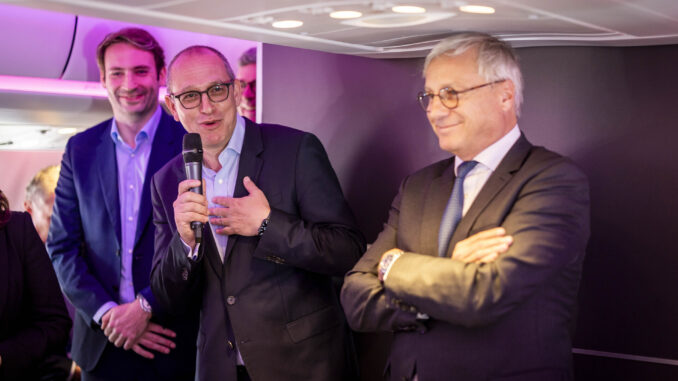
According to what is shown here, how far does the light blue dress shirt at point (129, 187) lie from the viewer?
11.8ft

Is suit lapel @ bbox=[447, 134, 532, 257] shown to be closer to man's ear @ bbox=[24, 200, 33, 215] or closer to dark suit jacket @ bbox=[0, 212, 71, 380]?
dark suit jacket @ bbox=[0, 212, 71, 380]

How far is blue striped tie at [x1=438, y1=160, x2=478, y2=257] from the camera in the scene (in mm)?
2479

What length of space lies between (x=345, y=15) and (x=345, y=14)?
14mm

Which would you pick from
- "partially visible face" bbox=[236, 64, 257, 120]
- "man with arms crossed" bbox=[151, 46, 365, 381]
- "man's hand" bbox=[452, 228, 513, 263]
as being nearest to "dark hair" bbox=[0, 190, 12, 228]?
"man with arms crossed" bbox=[151, 46, 365, 381]

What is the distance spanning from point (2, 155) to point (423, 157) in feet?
12.0

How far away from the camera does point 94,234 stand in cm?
362

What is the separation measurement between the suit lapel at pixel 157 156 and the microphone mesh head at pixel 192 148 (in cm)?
94

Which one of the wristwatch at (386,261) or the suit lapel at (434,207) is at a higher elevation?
the suit lapel at (434,207)

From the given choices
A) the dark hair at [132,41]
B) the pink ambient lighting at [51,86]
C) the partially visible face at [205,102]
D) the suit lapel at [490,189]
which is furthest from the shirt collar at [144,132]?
the suit lapel at [490,189]

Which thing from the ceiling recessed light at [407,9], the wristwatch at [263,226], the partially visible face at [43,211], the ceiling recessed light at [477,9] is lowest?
the partially visible face at [43,211]

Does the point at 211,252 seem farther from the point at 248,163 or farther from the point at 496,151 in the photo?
the point at 496,151

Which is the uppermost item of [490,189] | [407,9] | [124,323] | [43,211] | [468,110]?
[407,9]

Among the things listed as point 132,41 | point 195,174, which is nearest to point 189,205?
point 195,174

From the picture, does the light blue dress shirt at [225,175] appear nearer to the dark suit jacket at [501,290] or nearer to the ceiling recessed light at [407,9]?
the dark suit jacket at [501,290]
